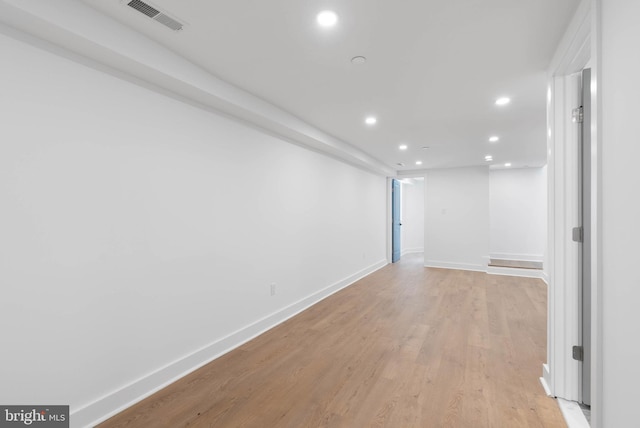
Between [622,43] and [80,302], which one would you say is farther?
[80,302]

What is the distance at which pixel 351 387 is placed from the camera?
223 centimetres

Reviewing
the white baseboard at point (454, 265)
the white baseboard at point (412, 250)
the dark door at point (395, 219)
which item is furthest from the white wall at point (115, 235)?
the white baseboard at point (412, 250)

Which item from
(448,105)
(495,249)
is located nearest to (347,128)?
(448,105)

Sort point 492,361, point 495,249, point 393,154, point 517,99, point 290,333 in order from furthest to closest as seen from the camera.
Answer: point 495,249 → point 393,154 → point 290,333 → point 517,99 → point 492,361

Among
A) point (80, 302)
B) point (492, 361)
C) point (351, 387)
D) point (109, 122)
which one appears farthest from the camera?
point (492, 361)

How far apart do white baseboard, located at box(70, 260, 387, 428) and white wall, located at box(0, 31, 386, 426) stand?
12mm

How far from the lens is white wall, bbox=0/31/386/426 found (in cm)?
156

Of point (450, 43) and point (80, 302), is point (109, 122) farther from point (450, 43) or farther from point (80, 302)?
point (450, 43)

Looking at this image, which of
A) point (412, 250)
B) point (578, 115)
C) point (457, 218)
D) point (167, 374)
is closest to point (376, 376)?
point (167, 374)

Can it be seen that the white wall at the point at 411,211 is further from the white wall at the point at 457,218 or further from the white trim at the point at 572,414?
the white trim at the point at 572,414

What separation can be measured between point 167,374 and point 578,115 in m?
3.60

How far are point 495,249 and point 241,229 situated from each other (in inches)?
310

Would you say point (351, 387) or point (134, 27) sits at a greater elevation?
point (134, 27)

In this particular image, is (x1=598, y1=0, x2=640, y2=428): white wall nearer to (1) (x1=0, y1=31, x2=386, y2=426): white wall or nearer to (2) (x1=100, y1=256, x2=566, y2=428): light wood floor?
(2) (x1=100, y1=256, x2=566, y2=428): light wood floor
